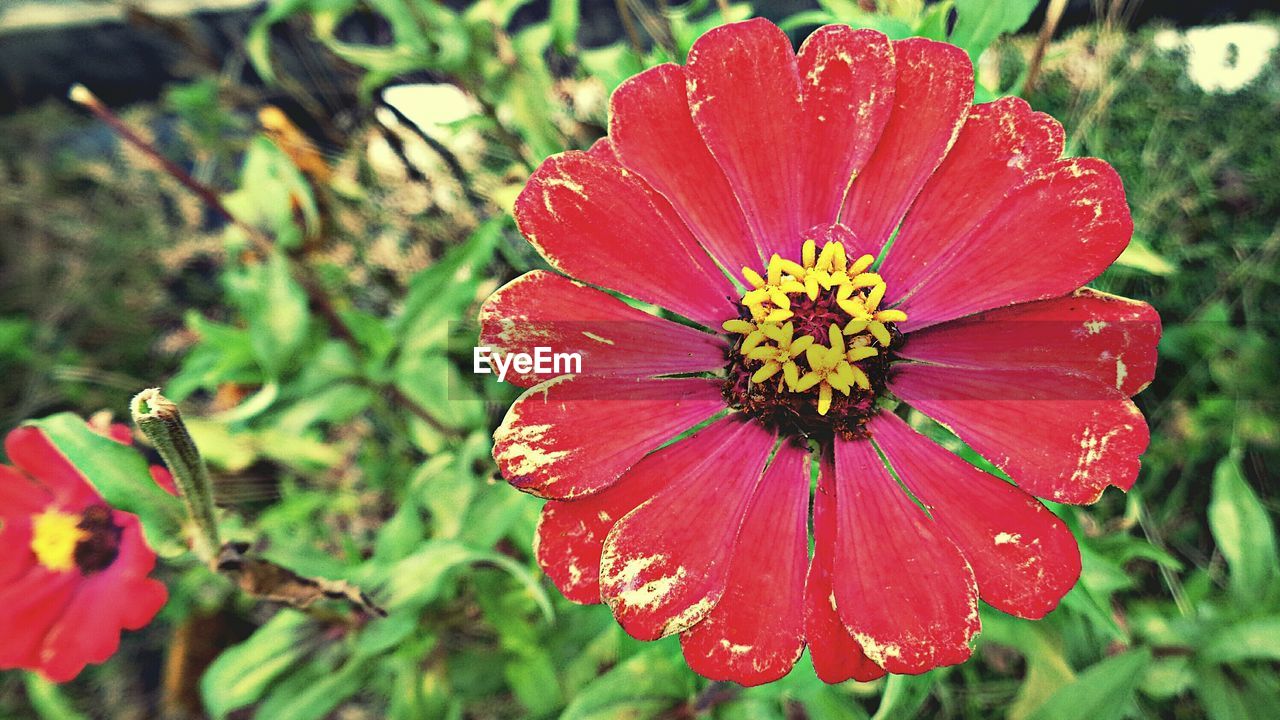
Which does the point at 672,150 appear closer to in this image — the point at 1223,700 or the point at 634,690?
the point at 634,690

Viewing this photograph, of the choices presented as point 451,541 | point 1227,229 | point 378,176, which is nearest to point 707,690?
point 451,541

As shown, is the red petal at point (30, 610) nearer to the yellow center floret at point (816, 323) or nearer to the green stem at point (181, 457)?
the green stem at point (181, 457)

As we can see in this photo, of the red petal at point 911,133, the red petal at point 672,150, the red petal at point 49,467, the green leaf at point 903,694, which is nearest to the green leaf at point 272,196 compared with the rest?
the red petal at point 49,467

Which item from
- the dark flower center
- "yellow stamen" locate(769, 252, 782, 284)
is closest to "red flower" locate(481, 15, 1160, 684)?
"yellow stamen" locate(769, 252, 782, 284)

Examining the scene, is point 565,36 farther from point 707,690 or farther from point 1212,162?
point 1212,162

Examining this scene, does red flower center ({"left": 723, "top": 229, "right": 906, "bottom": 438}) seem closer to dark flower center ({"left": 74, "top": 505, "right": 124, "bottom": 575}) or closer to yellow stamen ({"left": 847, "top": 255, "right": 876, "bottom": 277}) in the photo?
yellow stamen ({"left": 847, "top": 255, "right": 876, "bottom": 277})

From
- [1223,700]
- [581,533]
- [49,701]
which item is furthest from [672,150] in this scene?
[49,701]
